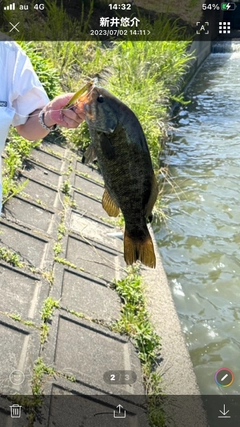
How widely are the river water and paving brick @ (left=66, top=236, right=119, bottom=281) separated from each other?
2.64ft

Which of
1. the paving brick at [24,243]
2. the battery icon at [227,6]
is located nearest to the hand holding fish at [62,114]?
the paving brick at [24,243]

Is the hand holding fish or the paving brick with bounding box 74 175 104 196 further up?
the paving brick with bounding box 74 175 104 196

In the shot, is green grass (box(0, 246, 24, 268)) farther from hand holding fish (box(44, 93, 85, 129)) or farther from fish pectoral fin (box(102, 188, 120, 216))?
fish pectoral fin (box(102, 188, 120, 216))

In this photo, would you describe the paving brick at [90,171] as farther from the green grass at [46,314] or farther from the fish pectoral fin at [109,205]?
the fish pectoral fin at [109,205]

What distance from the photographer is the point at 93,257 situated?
169 inches

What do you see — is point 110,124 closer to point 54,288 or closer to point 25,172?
point 54,288

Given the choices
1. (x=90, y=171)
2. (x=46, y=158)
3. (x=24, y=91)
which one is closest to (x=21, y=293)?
(x=24, y=91)

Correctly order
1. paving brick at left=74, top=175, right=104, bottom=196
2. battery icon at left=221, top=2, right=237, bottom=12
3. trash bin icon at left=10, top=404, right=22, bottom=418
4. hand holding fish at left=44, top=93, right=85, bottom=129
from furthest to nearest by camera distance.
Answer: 1. battery icon at left=221, top=2, right=237, bottom=12
2. paving brick at left=74, top=175, right=104, bottom=196
3. trash bin icon at left=10, top=404, right=22, bottom=418
4. hand holding fish at left=44, top=93, right=85, bottom=129

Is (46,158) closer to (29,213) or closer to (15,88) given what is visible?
(29,213)

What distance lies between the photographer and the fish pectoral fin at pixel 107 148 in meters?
1.71

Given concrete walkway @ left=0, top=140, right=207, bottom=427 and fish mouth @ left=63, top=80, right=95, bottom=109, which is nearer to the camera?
fish mouth @ left=63, top=80, right=95, bottom=109

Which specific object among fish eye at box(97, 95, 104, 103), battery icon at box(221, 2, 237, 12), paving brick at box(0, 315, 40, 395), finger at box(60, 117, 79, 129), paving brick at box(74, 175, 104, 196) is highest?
battery icon at box(221, 2, 237, 12)

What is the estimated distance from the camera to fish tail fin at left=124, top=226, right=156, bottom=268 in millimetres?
1922

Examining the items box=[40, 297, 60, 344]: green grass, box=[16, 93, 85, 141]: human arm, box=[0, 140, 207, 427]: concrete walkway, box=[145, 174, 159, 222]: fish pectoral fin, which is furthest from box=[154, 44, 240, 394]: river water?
box=[16, 93, 85, 141]: human arm
